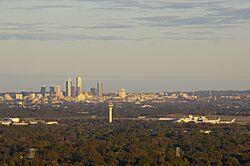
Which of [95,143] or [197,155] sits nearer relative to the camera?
[197,155]

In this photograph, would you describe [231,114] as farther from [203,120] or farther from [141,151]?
[141,151]

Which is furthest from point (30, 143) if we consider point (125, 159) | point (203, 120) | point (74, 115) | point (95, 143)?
point (74, 115)

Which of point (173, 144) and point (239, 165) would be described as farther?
point (173, 144)

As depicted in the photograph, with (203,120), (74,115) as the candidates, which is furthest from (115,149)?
(74,115)

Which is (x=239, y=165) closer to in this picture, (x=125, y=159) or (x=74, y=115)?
(x=125, y=159)

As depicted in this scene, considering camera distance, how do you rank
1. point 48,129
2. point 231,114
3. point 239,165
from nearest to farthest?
point 239,165, point 48,129, point 231,114

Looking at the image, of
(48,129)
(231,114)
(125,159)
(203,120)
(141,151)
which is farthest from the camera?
(231,114)

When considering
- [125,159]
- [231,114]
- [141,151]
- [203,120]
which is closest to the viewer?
[125,159]

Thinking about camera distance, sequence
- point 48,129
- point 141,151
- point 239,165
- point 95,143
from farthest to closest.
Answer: point 48,129
point 95,143
point 141,151
point 239,165
